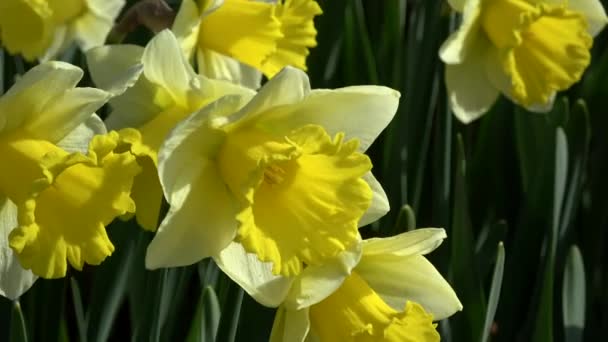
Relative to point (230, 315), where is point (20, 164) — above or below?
above

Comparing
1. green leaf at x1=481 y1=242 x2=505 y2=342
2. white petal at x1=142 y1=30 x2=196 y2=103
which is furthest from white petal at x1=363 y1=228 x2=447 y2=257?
white petal at x1=142 y1=30 x2=196 y2=103

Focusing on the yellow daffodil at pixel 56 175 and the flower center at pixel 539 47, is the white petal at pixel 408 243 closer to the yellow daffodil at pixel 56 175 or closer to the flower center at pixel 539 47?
the yellow daffodil at pixel 56 175

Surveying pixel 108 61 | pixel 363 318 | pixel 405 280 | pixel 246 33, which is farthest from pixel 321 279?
pixel 246 33

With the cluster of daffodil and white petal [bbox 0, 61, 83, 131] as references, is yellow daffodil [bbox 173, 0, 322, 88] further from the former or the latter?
white petal [bbox 0, 61, 83, 131]

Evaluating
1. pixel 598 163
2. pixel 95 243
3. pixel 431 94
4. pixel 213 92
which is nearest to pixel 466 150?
pixel 431 94

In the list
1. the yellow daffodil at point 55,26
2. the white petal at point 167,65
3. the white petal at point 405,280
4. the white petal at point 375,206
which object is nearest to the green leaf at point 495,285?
the white petal at point 405,280

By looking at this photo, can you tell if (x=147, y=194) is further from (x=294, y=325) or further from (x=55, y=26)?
(x=55, y=26)
